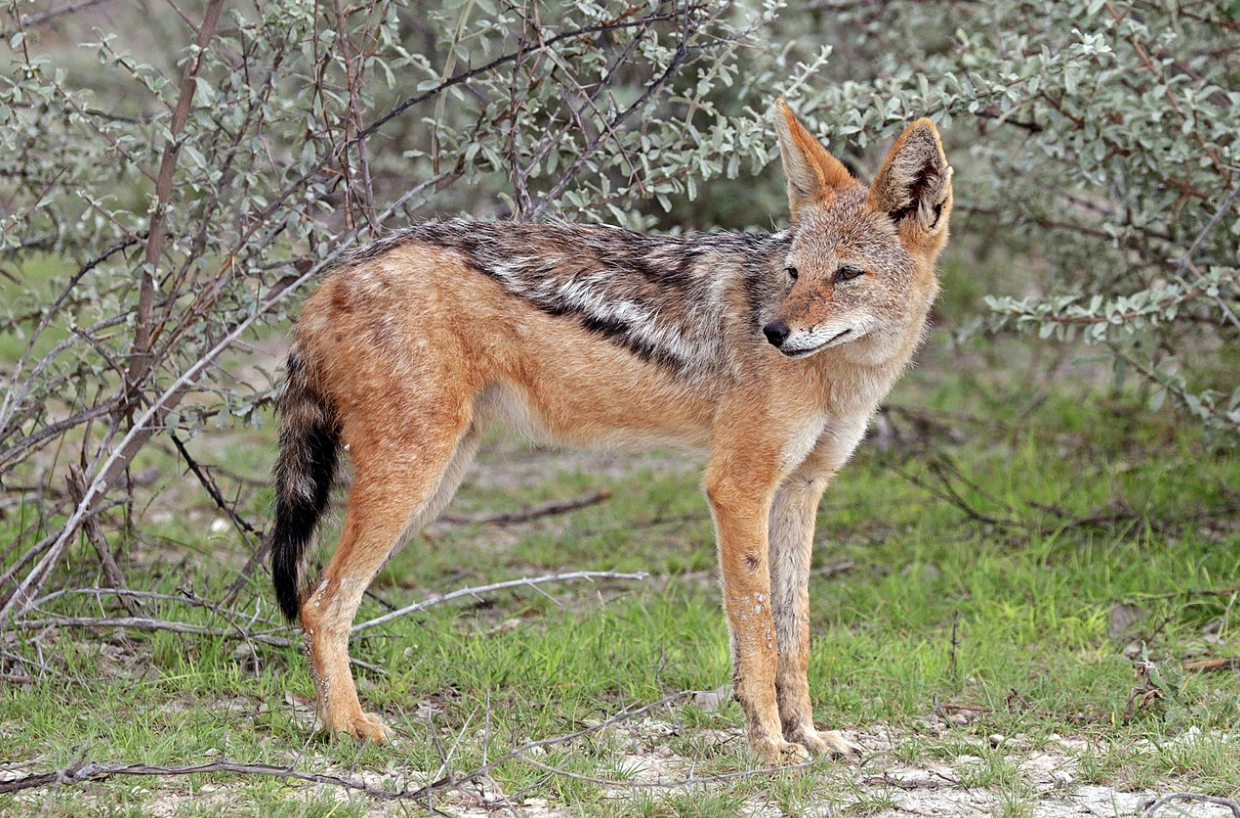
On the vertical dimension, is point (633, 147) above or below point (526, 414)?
above

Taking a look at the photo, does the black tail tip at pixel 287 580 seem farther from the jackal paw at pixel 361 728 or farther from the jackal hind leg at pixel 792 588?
the jackal hind leg at pixel 792 588

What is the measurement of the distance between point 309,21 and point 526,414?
6.12 feet

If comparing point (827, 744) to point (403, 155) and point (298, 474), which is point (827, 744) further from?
point (403, 155)

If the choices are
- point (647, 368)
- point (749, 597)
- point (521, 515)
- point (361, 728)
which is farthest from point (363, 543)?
point (521, 515)

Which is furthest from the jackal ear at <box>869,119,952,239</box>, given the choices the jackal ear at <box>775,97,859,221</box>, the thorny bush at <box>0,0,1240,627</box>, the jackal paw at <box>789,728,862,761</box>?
the jackal paw at <box>789,728,862,761</box>

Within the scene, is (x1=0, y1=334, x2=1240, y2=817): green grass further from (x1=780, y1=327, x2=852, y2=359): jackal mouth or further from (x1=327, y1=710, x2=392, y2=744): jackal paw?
(x1=780, y1=327, x2=852, y2=359): jackal mouth

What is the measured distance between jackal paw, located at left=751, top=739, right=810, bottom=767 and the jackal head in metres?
1.38

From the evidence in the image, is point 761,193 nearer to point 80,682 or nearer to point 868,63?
point 868,63

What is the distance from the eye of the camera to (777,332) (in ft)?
15.0

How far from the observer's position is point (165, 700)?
5.12 meters

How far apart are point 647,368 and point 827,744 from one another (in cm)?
156

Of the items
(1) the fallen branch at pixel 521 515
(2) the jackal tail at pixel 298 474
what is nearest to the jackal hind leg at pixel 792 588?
(2) the jackal tail at pixel 298 474

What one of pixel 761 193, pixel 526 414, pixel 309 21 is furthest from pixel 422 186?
pixel 761 193

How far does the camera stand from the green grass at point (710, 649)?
177 inches
